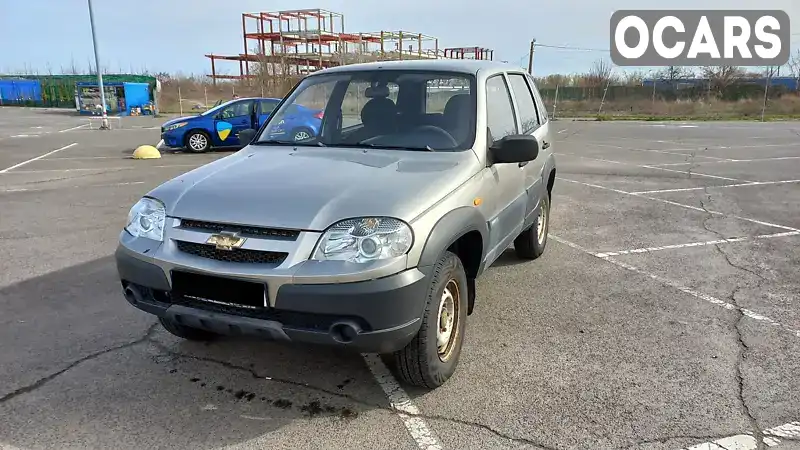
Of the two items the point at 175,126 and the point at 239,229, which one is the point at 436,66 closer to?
the point at 239,229

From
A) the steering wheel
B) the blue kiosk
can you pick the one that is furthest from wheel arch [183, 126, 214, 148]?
the blue kiosk

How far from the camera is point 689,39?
35.7 meters

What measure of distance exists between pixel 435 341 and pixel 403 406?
0.40 meters

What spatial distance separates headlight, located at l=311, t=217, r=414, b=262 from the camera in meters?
2.78

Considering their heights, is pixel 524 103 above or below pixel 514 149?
above

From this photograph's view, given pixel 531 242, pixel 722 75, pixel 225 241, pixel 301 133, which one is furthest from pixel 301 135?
pixel 722 75

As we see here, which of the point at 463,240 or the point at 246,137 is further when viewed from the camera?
the point at 246,137

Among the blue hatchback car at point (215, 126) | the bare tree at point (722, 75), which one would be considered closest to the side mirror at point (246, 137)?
the blue hatchback car at point (215, 126)

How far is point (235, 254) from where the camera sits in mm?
2887

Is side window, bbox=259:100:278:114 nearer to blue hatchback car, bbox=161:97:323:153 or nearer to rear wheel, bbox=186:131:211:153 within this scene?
blue hatchback car, bbox=161:97:323:153

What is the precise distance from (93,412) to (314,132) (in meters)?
2.33

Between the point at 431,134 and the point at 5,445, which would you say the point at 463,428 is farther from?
the point at 5,445

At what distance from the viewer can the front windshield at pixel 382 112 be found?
3938 mm

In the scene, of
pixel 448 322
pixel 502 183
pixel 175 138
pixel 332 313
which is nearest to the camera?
pixel 332 313
